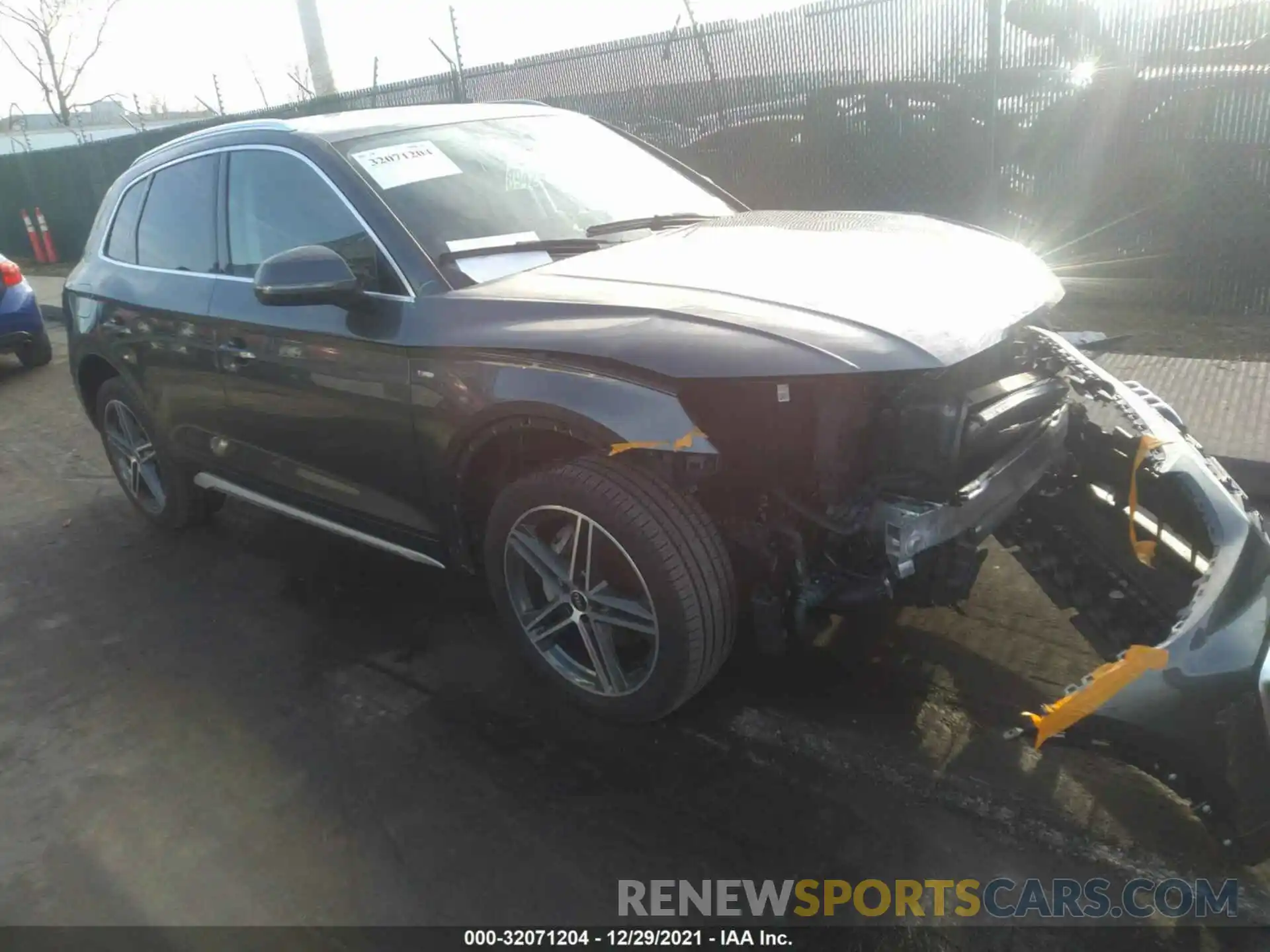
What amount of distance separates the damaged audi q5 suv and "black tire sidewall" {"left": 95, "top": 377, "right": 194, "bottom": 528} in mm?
996

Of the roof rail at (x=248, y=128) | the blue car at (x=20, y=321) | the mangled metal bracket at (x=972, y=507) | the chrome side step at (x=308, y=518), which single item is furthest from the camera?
the blue car at (x=20, y=321)

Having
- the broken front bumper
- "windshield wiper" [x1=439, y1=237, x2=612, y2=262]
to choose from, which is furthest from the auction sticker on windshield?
the broken front bumper

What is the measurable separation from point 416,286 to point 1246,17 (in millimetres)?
6933

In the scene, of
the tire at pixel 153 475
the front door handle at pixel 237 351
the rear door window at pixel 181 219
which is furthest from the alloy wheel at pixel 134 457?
the front door handle at pixel 237 351

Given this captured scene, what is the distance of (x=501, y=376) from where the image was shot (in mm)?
2816

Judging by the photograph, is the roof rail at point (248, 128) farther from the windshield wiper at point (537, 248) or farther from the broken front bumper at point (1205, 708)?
the broken front bumper at point (1205, 708)

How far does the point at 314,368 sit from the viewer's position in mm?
3381

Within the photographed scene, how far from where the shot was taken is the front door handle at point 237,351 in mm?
3676

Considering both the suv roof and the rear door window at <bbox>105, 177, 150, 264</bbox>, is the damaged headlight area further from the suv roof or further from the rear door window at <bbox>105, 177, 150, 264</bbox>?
the rear door window at <bbox>105, 177, 150, 264</bbox>

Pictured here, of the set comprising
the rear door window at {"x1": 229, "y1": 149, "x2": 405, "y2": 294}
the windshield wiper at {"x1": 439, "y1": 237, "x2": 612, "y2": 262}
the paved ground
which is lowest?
the paved ground

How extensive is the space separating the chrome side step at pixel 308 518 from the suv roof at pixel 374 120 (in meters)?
1.40

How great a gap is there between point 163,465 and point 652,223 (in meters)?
2.72

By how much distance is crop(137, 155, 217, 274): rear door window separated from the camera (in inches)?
157

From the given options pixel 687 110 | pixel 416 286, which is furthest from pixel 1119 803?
pixel 687 110
